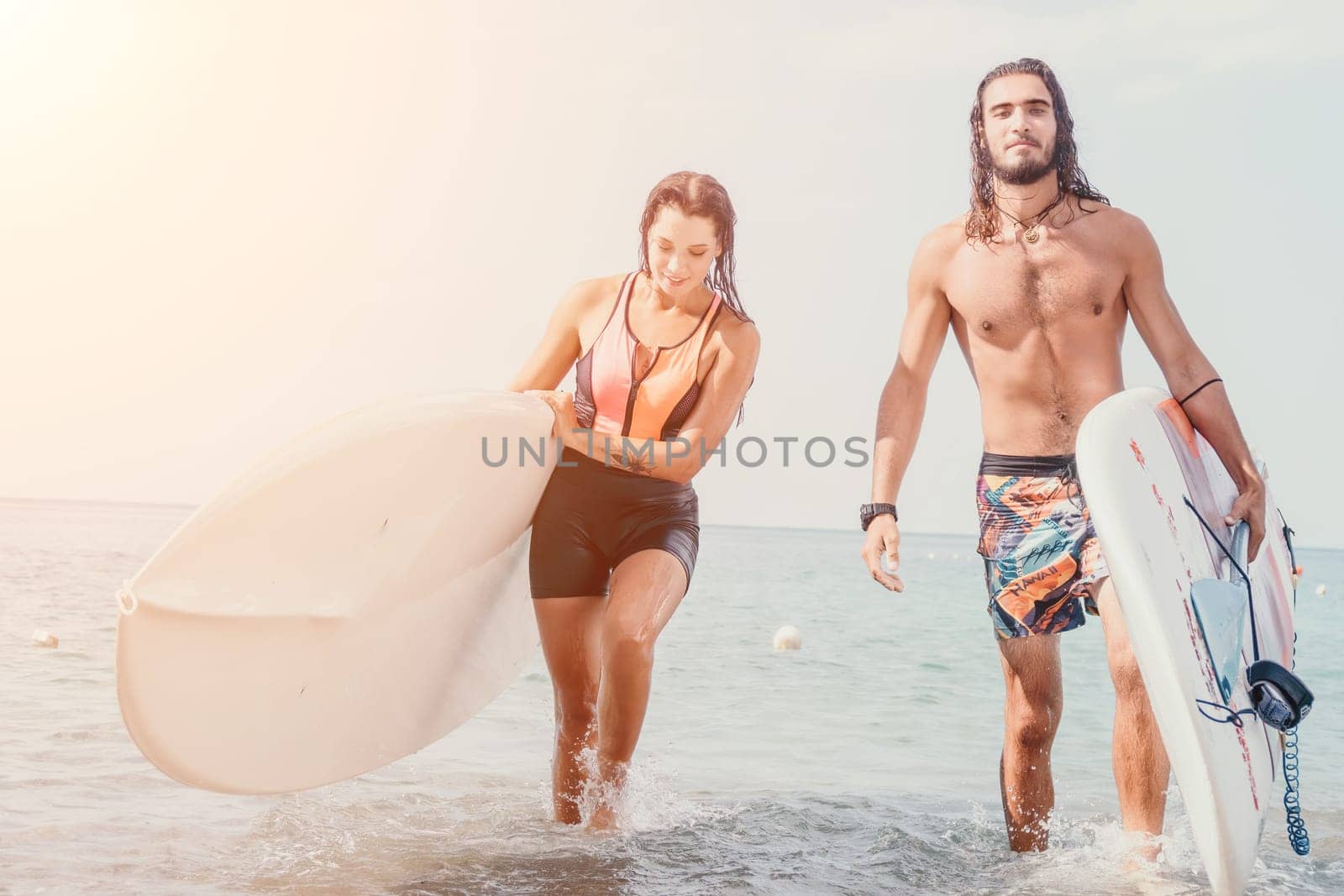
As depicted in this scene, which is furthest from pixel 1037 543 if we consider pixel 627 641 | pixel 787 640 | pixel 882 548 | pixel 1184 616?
pixel 787 640

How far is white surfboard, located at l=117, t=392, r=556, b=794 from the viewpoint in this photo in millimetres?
2596

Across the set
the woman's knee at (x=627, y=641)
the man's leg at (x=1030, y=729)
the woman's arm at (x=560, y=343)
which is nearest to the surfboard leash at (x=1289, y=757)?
the man's leg at (x=1030, y=729)

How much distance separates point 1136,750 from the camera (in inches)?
99.6

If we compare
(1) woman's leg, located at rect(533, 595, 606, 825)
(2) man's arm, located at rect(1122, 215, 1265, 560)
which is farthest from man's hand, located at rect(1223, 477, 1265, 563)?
(1) woman's leg, located at rect(533, 595, 606, 825)

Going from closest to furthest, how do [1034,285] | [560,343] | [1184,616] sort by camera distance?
1. [1184,616]
2. [1034,285]
3. [560,343]

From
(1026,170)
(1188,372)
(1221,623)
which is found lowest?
(1221,623)

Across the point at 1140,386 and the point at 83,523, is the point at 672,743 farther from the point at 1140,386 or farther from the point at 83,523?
the point at 83,523

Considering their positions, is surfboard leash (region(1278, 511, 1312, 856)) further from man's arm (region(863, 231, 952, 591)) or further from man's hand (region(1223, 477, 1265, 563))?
man's arm (region(863, 231, 952, 591))

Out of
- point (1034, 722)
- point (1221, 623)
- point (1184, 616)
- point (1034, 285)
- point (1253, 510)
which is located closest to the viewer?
point (1184, 616)

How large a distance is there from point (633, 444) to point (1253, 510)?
143 cm

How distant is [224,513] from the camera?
2607 millimetres

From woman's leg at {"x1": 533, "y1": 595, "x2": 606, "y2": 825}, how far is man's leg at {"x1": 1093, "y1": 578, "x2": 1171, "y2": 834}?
1212 millimetres

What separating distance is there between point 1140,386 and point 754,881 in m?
1.43

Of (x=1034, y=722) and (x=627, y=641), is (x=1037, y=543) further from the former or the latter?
(x=627, y=641)
